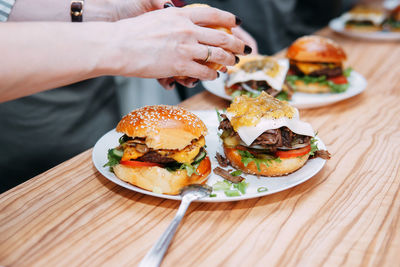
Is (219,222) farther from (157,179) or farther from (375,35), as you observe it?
(375,35)

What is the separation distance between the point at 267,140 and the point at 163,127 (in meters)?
0.50

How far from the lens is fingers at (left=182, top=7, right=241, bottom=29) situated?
5.87ft

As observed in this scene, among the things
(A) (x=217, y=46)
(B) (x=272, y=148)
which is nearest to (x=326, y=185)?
(B) (x=272, y=148)

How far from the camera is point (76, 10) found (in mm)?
2211

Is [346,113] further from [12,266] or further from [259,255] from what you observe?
[12,266]

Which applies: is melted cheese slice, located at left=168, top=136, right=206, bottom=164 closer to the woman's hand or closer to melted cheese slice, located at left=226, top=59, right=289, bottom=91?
the woman's hand

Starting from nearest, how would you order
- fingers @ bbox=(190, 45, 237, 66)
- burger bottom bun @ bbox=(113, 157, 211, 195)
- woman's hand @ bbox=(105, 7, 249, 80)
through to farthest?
woman's hand @ bbox=(105, 7, 249, 80)
burger bottom bun @ bbox=(113, 157, 211, 195)
fingers @ bbox=(190, 45, 237, 66)

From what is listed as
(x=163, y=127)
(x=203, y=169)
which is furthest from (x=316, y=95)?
(x=163, y=127)

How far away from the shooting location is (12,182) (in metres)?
2.85

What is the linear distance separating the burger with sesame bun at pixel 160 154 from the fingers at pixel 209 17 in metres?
0.47

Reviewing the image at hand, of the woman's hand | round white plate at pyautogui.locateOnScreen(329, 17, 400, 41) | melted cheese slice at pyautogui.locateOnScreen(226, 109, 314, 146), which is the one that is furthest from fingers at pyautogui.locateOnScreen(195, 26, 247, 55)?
round white plate at pyautogui.locateOnScreen(329, 17, 400, 41)

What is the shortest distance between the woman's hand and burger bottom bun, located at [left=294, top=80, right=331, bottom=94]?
3.86ft

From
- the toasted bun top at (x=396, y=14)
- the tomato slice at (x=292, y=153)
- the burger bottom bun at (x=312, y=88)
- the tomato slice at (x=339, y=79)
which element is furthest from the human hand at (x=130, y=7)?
the toasted bun top at (x=396, y=14)

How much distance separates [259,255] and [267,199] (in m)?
0.39
